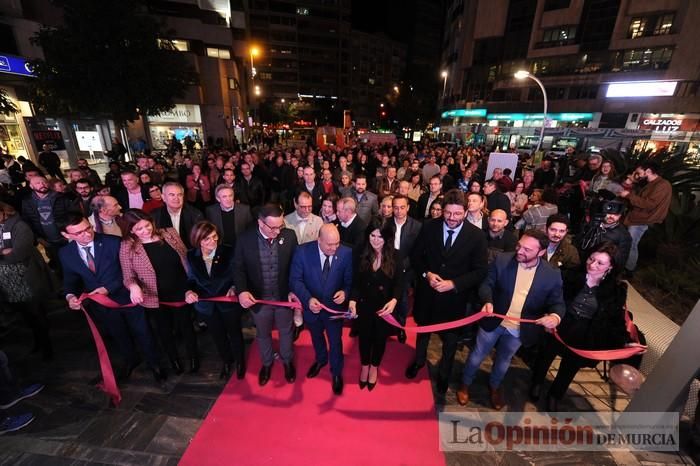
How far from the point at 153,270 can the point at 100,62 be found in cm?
1426

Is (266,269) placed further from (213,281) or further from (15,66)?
(15,66)

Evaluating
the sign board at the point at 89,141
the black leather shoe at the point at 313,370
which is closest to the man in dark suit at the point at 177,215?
the black leather shoe at the point at 313,370

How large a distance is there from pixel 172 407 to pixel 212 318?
1.12 metres

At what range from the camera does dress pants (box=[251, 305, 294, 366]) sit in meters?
3.55

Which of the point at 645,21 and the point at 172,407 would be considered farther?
the point at 645,21

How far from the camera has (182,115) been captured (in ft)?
92.3

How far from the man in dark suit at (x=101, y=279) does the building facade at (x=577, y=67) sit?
2212 cm

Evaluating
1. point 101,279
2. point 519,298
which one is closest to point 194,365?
point 101,279

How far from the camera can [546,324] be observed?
2850 millimetres

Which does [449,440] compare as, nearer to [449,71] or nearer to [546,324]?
[546,324]

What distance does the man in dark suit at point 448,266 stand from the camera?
331cm

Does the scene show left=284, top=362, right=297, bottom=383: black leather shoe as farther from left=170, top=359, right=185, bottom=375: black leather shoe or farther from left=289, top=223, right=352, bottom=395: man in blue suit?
left=170, top=359, right=185, bottom=375: black leather shoe

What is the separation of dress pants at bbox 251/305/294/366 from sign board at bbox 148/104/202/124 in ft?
98.2

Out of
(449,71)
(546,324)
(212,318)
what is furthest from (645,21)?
(212,318)
